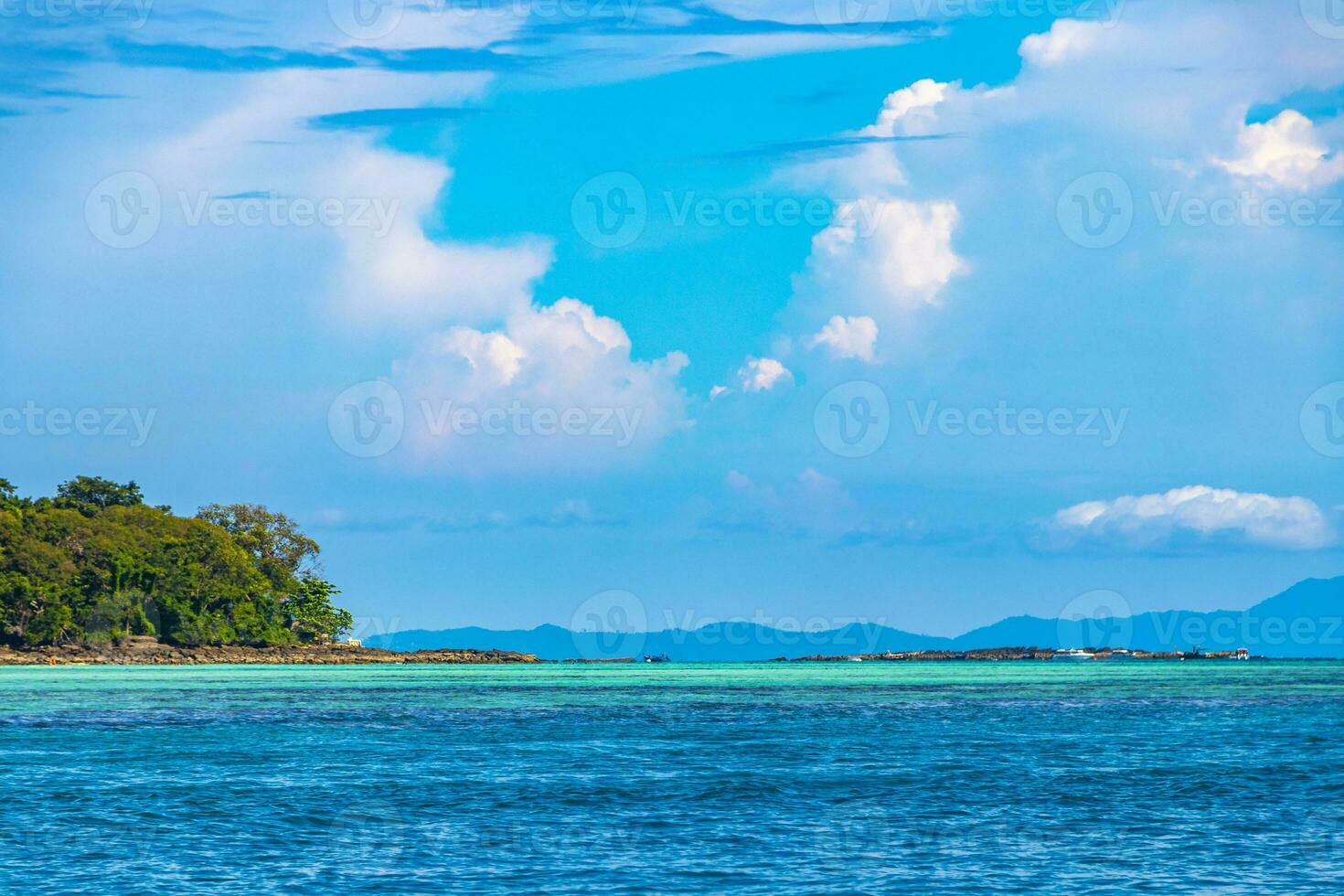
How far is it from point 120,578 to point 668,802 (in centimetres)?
15425

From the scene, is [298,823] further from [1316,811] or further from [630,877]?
[1316,811]

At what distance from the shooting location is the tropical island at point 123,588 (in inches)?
6580

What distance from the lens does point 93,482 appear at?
19950cm

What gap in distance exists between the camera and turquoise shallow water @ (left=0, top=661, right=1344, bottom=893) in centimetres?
2805

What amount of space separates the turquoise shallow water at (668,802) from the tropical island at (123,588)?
102331 mm

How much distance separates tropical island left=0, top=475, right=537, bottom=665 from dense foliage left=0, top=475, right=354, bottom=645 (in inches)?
5.4

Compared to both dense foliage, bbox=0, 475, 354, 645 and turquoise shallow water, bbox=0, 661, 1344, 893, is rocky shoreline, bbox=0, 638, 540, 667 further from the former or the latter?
turquoise shallow water, bbox=0, 661, 1344, 893

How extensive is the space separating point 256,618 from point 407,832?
168 meters

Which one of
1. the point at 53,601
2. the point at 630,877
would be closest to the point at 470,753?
the point at 630,877

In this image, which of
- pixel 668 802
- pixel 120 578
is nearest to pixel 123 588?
pixel 120 578

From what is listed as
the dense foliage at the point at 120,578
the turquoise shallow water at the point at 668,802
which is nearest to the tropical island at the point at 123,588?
the dense foliage at the point at 120,578

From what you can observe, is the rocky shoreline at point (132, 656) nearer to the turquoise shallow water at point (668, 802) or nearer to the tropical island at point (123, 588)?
the tropical island at point (123, 588)

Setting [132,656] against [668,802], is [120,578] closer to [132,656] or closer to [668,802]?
[132,656]

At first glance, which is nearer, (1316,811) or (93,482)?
(1316,811)
